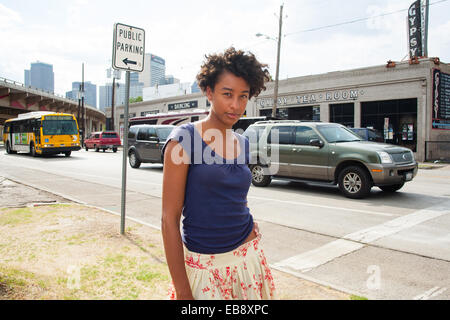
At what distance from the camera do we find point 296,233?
5770 millimetres

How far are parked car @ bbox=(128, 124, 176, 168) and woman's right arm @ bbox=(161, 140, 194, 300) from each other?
13774 mm

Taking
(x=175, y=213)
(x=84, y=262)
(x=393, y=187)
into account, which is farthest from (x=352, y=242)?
(x=393, y=187)

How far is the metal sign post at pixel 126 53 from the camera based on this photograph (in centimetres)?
518

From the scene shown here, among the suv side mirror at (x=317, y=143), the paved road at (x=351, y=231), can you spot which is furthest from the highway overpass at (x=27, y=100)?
the suv side mirror at (x=317, y=143)

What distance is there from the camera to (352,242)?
527 centimetres

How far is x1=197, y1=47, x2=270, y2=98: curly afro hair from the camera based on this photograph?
189 cm

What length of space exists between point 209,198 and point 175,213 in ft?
0.57

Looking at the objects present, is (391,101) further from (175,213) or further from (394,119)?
(175,213)

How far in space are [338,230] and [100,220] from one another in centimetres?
399

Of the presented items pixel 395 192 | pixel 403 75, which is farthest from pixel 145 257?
pixel 403 75

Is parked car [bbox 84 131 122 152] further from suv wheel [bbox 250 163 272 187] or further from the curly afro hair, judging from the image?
the curly afro hair

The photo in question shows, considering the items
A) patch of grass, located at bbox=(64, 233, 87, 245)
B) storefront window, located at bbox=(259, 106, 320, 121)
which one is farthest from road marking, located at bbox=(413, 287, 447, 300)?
storefront window, located at bbox=(259, 106, 320, 121)

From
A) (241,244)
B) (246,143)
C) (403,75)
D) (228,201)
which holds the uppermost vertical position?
(403,75)
